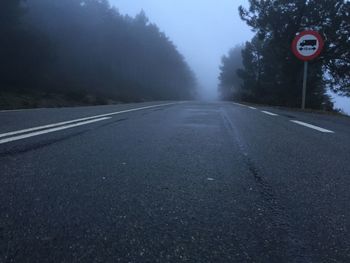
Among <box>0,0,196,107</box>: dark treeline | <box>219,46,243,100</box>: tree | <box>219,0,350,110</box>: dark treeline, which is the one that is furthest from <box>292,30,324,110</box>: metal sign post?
<box>219,46,243,100</box>: tree

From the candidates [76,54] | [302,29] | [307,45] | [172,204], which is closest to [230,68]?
[76,54]

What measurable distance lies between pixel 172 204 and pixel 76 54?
49080 mm

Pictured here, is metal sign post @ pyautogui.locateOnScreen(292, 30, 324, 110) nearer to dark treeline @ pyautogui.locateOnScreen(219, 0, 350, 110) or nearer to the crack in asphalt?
dark treeline @ pyautogui.locateOnScreen(219, 0, 350, 110)

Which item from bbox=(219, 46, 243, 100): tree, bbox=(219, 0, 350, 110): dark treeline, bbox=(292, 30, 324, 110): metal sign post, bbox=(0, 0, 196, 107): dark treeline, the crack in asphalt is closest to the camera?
the crack in asphalt

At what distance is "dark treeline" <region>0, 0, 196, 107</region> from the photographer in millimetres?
23328

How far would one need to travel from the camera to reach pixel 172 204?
184 centimetres

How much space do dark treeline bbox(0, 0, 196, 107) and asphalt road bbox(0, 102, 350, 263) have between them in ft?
47.7

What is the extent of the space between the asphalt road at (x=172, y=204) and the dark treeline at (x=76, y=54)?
1453 centimetres

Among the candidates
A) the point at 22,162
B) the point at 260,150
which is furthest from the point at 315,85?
the point at 22,162

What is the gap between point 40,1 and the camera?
41406 mm

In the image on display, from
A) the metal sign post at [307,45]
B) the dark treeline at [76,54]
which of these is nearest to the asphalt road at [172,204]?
the metal sign post at [307,45]

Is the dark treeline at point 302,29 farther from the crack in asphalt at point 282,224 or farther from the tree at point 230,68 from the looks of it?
the tree at point 230,68

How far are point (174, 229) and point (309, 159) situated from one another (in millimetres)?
1925

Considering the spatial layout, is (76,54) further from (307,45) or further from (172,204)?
(172,204)
